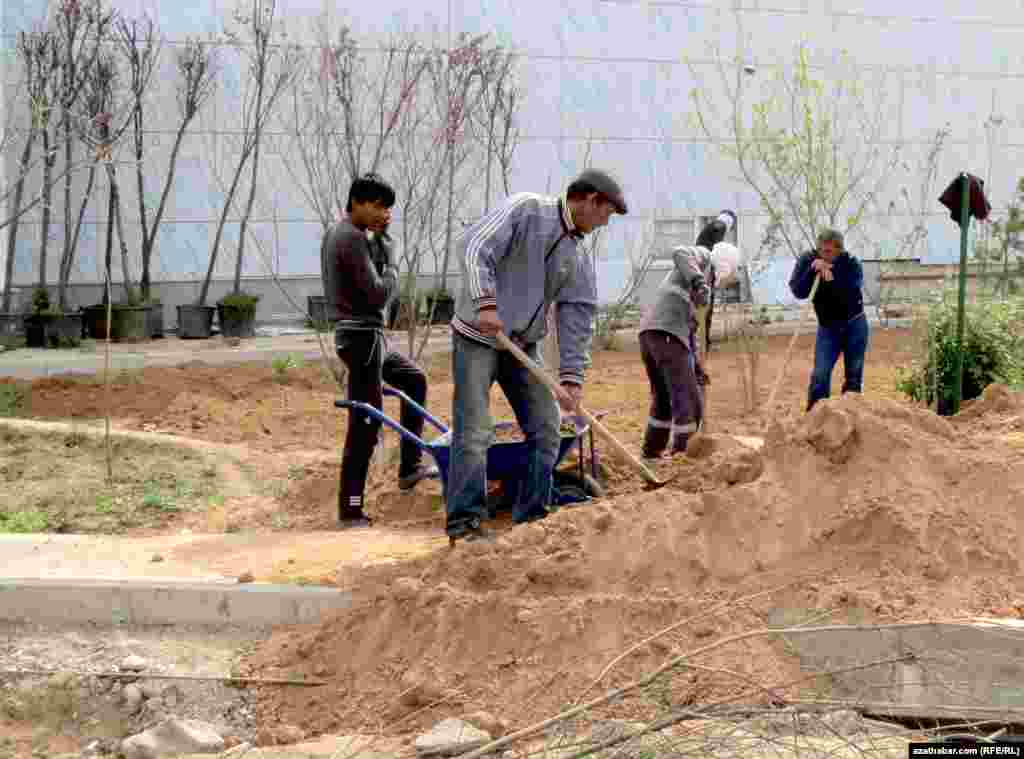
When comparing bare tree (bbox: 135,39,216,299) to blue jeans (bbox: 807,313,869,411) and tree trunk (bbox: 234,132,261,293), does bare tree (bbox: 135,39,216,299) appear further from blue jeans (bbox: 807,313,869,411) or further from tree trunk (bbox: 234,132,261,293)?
blue jeans (bbox: 807,313,869,411)

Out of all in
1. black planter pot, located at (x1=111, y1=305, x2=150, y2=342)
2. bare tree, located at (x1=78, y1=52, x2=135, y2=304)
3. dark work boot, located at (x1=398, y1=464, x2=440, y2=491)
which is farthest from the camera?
black planter pot, located at (x1=111, y1=305, x2=150, y2=342)

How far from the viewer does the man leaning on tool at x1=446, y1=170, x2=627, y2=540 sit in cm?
639

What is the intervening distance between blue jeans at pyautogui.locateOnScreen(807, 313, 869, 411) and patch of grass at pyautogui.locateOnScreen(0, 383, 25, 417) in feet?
20.6

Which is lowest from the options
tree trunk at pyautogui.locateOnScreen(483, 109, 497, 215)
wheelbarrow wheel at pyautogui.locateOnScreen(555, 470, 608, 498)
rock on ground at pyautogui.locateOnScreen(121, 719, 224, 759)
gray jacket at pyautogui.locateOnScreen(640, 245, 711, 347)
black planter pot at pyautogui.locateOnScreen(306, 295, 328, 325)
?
rock on ground at pyautogui.locateOnScreen(121, 719, 224, 759)

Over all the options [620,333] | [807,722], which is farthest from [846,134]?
[807,722]

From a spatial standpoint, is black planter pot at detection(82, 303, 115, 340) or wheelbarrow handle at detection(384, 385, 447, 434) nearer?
wheelbarrow handle at detection(384, 385, 447, 434)

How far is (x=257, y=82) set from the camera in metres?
16.2

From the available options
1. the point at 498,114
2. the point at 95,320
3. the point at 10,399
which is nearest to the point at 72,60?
the point at 95,320

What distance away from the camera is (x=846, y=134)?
764 inches

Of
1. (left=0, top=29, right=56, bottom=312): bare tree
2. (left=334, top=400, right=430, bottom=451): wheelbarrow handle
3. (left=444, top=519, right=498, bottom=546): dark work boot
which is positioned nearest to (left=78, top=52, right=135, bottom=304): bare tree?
(left=0, top=29, right=56, bottom=312): bare tree

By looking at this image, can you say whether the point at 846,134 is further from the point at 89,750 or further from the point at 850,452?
the point at 89,750

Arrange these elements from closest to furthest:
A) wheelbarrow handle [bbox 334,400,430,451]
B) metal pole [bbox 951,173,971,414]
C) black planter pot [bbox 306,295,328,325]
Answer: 1. wheelbarrow handle [bbox 334,400,430,451]
2. metal pole [bbox 951,173,971,414]
3. black planter pot [bbox 306,295,328,325]

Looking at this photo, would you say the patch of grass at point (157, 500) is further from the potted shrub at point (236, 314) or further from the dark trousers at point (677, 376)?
the potted shrub at point (236, 314)

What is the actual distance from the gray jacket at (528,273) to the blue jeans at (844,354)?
13.3 ft
